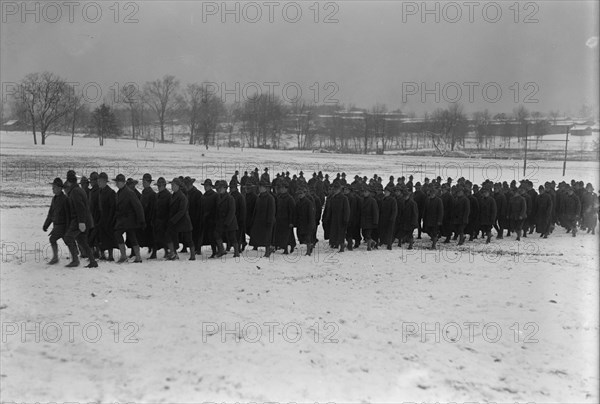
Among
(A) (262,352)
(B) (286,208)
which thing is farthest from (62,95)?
(A) (262,352)

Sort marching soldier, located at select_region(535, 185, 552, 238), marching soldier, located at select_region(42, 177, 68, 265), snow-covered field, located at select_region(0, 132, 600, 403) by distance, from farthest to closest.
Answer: marching soldier, located at select_region(535, 185, 552, 238) → marching soldier, located at select_region(42, 177, 68, 265) → snow-covered field, located at select_region(0, 132, 600, 403)

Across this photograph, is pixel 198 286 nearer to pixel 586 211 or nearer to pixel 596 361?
pixel 596 361

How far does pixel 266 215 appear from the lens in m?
12.1

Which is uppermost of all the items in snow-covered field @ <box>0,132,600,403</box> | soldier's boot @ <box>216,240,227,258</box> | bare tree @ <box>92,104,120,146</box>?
bare tree @ <box>92,104,120,146</box>

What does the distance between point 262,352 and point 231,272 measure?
3.47m

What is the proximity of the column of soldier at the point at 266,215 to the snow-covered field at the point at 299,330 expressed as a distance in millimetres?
761

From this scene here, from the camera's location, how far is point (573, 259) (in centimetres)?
1316

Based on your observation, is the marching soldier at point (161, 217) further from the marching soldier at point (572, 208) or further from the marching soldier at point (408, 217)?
the marching soldier at point (572, 208)

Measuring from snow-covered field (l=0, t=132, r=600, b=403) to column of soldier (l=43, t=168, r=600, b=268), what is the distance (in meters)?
0.76

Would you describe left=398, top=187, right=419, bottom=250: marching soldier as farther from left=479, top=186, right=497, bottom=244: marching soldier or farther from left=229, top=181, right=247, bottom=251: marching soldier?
left=229, top=181, right=247, bottom=251: marching soldier

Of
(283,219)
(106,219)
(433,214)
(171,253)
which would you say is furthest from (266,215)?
(433,214)

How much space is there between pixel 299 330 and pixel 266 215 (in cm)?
480

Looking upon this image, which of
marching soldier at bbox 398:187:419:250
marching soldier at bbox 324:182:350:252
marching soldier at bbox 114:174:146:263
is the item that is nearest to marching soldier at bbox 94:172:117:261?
marching soldier at bbox 114:174:146:263

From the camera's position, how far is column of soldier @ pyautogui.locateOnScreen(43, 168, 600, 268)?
10461mm
